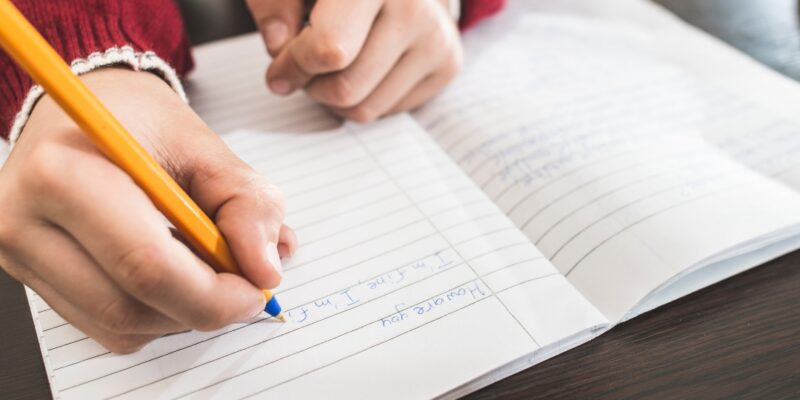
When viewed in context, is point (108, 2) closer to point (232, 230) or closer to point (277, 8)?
point (277, 8)

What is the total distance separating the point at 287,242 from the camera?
341 millimetres

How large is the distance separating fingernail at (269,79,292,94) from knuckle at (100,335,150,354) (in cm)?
23

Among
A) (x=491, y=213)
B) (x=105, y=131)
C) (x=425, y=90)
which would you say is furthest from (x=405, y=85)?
(x=105, y=131)

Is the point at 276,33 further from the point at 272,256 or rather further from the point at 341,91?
the point at 272,256

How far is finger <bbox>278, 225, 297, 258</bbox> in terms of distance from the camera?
0.34 metres

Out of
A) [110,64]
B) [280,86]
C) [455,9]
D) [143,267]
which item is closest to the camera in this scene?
[143,267]

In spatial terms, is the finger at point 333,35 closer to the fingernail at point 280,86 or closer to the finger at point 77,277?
the fingernail at point 280,86

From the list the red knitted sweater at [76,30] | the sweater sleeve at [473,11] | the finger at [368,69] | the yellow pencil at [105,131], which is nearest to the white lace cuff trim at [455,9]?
the sweater sleeve at [473,11]

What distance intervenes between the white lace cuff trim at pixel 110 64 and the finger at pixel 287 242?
115mm

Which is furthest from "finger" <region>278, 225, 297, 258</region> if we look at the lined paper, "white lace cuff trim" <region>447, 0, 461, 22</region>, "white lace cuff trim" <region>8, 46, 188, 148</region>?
"white lace cuff trim" <region>447, 0, 461, 22</region>

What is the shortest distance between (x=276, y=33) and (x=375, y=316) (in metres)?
0.24

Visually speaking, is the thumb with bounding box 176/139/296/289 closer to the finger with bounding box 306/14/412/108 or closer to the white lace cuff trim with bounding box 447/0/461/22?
the finger with bounding box 306/14/412/108

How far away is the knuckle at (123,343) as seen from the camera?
0.29 meters

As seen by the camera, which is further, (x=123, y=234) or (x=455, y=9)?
(x=455, y=9)
